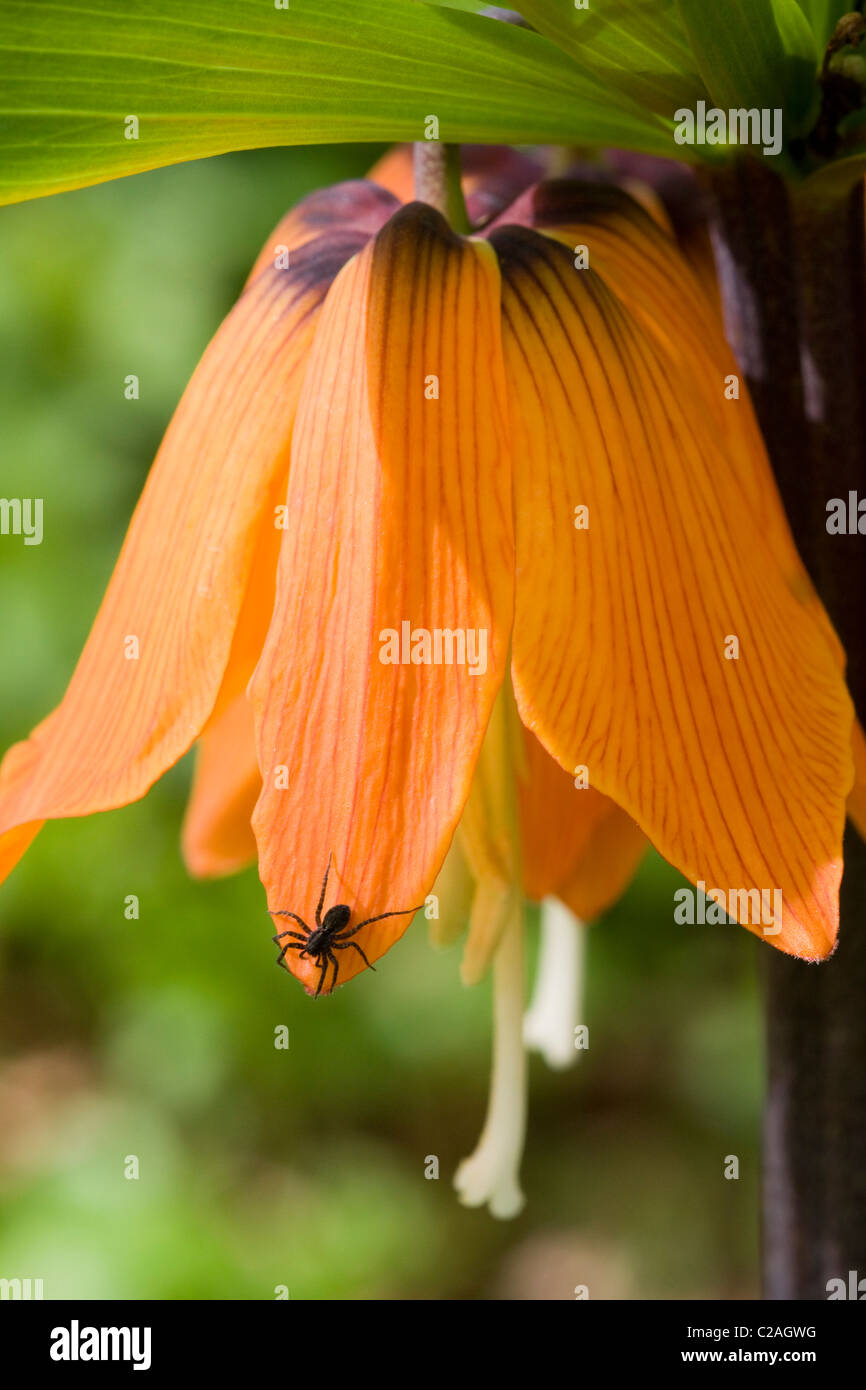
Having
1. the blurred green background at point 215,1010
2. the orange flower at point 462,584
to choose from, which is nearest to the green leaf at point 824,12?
the orange flower at point 462,584

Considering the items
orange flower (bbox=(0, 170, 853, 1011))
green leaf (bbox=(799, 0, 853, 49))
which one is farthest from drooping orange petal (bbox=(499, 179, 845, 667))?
green leaf (bbox=(799, 0, 853, 49))

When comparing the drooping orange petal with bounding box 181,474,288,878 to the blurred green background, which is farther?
the blurred green background

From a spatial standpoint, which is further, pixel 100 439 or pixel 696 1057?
pixel 696 1057

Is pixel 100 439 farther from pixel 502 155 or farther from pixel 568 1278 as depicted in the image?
pixel 568 1278

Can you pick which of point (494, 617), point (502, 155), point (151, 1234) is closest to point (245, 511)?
point (494, 617)

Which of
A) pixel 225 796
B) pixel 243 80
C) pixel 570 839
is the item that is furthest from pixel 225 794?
pixel 243 80

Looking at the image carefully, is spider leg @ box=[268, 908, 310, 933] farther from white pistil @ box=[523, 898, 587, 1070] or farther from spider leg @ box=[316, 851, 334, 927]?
white pistil @ box=[523, 898, 587, 1070]
